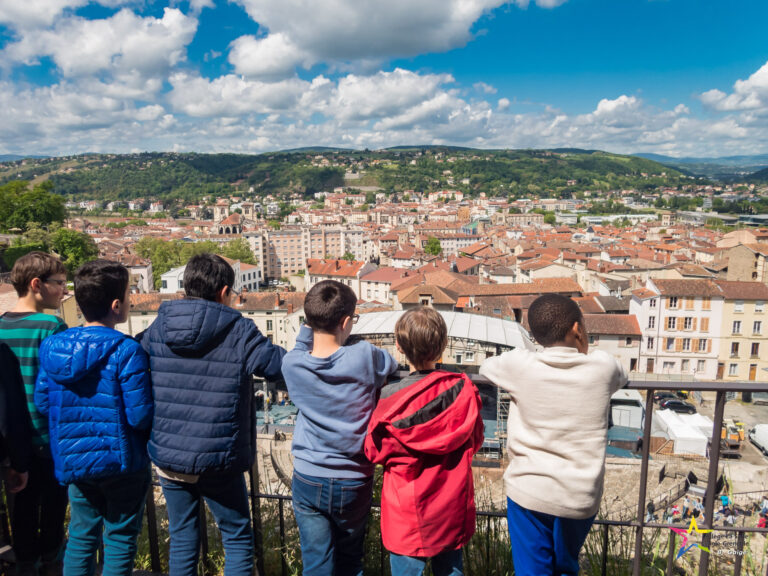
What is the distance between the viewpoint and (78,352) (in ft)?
6.24

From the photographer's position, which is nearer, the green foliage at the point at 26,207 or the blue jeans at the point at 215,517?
the blue jeans at the point at 215,517

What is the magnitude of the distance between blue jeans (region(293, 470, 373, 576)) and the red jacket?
14 cm

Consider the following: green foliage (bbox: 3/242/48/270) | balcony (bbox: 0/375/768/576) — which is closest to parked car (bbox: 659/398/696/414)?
balcony (bbox: 0/375/768/576)

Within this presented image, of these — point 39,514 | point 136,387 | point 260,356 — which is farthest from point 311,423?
point 39,514

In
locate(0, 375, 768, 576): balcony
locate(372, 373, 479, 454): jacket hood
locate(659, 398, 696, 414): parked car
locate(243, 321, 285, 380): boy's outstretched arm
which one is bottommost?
locate(659, 398, 696, 414): parked car

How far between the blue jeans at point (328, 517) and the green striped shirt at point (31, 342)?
1107 mm

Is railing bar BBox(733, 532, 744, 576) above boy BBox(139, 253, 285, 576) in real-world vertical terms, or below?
below

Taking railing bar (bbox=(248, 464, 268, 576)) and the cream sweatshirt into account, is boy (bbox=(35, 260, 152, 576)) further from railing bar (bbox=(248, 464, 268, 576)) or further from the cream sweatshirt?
the cream sweatshirt

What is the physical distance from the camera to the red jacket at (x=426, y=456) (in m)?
1.78

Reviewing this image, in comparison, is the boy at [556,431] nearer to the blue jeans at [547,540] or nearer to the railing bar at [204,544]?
the blue jeans at [547,540]

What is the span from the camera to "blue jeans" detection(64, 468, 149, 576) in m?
2.10

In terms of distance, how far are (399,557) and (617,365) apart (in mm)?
1079

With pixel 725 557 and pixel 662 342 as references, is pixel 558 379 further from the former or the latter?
pixel 662 342

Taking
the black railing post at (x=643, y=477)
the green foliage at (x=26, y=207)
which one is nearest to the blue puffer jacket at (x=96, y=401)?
the black railing post at (x=643, y=477)
